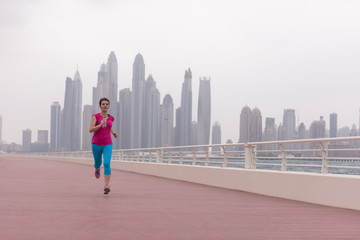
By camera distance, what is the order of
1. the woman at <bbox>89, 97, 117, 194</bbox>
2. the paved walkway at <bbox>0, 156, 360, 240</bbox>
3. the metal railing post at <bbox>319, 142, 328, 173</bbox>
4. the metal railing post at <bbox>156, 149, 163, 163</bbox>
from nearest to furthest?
1. the paved walkway at <bbox>0, 156, 360, 240</bbox>
2. the metal railing post at <bbox>319, 142, 328, 173</bbox>
3. the woman at <bbox>89, 97, 117, 194</bbox>
4. the metal railing post at <bbox>156, 149, 163, 163</bbox>

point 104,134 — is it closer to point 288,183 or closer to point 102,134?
point 102,134

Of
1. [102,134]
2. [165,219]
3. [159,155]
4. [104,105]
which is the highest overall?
[104,105]

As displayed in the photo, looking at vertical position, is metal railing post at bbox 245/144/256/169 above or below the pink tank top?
below

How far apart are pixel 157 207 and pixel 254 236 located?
125 inches

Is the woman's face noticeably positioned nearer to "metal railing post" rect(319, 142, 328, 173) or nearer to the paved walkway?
the paved walkway

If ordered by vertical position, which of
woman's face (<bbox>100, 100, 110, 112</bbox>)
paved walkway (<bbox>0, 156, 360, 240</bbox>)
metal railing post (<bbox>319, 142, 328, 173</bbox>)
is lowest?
paved walkway (<bbox>0, 156, 360, 240</bbox>)

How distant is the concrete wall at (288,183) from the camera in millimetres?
9375

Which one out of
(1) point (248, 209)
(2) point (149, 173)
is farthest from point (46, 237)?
(2) point (149, 173)

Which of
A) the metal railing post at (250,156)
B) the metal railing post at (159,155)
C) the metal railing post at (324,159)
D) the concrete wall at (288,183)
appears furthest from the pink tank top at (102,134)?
the metal railing post at (159,155)

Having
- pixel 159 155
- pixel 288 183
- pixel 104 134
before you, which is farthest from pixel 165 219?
pixel 159 155

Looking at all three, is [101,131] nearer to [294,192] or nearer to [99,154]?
[99,154]

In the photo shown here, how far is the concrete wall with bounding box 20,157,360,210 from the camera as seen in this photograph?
9375mm

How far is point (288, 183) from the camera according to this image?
11.5m

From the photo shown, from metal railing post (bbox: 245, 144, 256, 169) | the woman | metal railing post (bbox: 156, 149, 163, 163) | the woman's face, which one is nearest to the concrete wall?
metal railing post (bbox: 245, 144, 256, 169)
